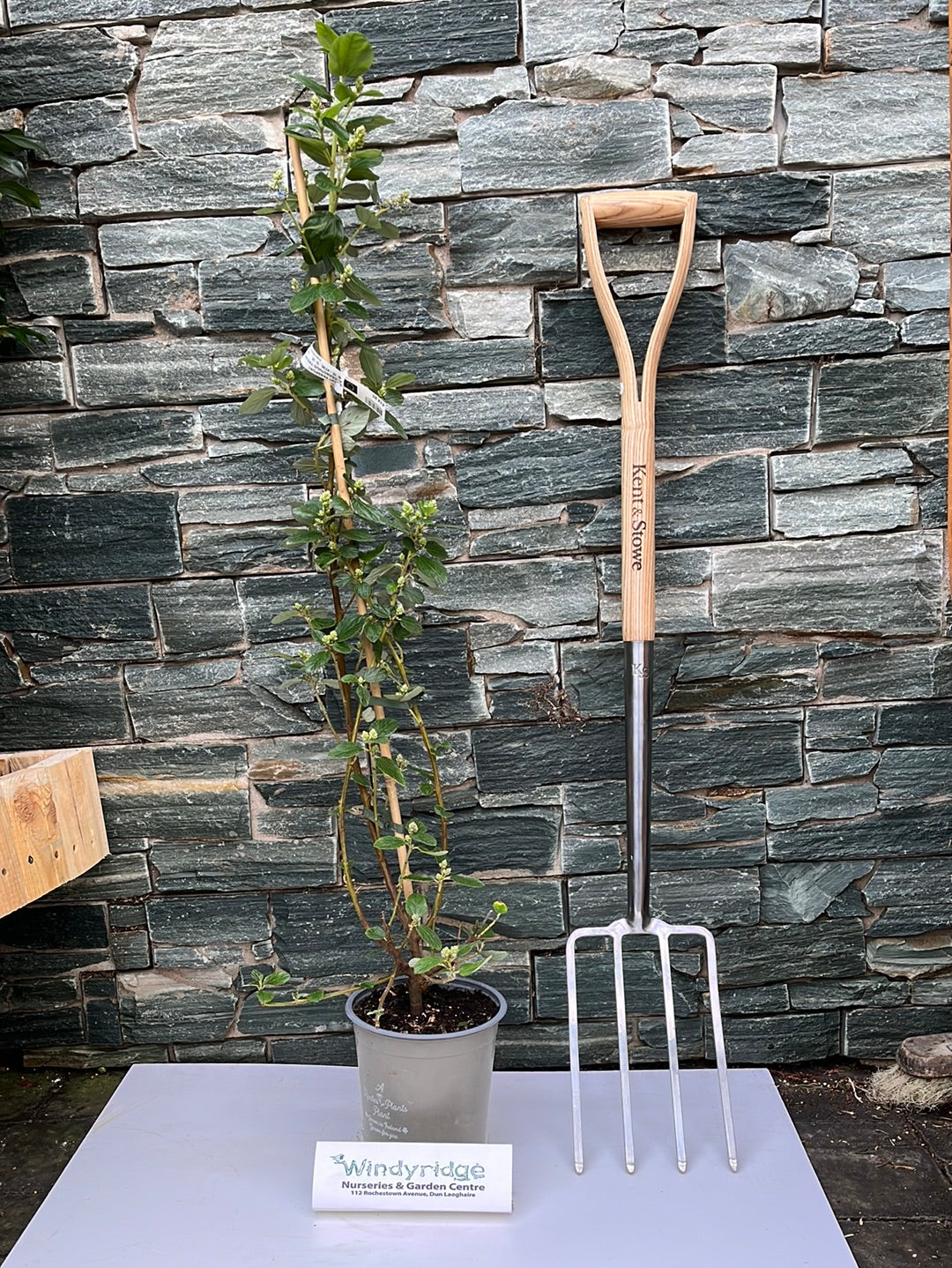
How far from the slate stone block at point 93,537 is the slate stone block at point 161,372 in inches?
7.0

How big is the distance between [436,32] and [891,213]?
0.84 m

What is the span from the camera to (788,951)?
1917mm

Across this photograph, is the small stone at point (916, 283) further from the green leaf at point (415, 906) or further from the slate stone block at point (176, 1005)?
the slate stone block at point (176, 1005)

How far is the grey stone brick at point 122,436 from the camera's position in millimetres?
1824

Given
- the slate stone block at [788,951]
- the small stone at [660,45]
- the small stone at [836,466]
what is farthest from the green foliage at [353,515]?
the small stone at [836,466]

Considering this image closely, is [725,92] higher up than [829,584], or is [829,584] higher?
[725,92]

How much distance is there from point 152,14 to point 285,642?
1.10 metres

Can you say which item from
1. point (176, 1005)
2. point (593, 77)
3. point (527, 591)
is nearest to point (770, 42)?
point (593, 77)

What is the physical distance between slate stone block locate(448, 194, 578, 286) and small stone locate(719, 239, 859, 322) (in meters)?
0.29

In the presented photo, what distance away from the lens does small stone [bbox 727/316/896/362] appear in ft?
5.84

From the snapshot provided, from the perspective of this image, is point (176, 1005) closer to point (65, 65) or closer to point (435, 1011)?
point (435, 1011)

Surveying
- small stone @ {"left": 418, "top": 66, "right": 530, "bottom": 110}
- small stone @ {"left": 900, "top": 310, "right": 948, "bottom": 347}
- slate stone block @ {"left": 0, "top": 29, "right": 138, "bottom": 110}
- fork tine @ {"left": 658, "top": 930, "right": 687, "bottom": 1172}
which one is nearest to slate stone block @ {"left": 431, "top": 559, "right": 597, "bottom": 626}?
fork tine @ {"left": 658, "top": 930, "right": 687, "bottom": 1172}

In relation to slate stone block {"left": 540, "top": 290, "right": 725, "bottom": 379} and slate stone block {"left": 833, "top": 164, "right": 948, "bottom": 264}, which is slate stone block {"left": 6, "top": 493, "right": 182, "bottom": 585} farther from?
slate stone block {"left": 833, "top": 164, "right": 948, "bottom": 264}

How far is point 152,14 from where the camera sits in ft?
5.71
